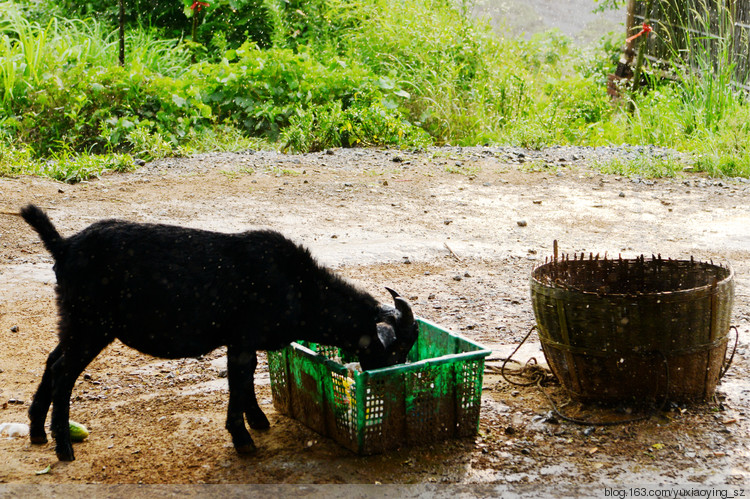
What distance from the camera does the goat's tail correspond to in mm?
4082

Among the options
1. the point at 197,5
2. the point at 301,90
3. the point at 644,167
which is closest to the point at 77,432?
the point at 644,167

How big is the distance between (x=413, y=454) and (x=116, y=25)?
1303cm

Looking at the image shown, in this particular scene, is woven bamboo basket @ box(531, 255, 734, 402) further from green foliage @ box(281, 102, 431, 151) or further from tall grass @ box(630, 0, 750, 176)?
green foliage @ box(281, 102, 431, 151)

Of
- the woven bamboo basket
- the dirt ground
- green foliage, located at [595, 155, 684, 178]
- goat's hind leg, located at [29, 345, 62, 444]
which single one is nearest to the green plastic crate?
the dirt ground

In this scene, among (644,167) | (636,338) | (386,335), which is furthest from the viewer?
(644,167)

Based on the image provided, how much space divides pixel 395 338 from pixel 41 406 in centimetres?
185

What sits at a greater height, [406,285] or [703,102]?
[703,102]

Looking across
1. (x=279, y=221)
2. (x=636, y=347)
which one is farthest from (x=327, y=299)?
Answer: (x=279, y=221)

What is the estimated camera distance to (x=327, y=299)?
429 centimetres

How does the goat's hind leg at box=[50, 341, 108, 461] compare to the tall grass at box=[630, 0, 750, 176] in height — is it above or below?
below

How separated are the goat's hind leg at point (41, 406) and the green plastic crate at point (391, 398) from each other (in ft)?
4.04

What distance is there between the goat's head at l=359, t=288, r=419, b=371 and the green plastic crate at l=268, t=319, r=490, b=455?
0.56 feet

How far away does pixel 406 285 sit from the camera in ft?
22.5

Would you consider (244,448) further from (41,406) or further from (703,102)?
(703,102)
